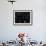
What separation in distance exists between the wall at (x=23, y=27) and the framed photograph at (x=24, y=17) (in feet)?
0.42

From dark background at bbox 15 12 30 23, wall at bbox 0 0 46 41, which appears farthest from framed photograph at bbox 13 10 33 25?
wall at bbox 0 0 46 41

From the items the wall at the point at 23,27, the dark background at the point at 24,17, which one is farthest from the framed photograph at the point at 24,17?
the wall at the point at 23,27

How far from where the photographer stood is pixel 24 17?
5301 millimetres

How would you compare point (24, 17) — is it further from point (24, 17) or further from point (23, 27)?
point (23, 27)

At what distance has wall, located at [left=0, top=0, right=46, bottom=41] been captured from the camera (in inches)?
206

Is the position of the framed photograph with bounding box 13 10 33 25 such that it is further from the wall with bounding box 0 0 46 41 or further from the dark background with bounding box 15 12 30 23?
the wall with bounding box 0 0 46 41

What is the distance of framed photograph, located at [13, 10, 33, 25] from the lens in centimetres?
525

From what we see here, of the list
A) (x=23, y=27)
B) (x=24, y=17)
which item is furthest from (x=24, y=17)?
(x=23, y=27)

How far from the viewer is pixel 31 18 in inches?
207

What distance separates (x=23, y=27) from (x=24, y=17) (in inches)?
17.1

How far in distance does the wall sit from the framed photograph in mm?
129

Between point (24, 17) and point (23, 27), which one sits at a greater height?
point (24, 17)

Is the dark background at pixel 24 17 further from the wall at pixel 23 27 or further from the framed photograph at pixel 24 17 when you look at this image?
the wall at pixel 23 27

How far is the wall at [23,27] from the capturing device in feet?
17.2
